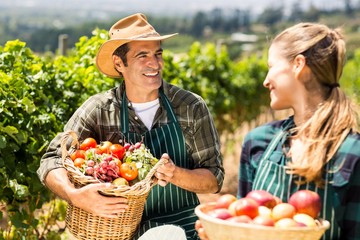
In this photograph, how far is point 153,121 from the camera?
3.45m

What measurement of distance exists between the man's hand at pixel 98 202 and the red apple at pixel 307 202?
3.01 feet

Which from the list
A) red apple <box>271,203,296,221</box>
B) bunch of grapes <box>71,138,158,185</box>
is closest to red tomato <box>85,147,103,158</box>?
bunch of grapes <box>71,138,158,185</box>

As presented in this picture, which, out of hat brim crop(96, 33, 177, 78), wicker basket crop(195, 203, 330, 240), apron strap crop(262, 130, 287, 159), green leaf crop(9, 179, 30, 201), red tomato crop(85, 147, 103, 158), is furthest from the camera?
green leaf crop(9, 179, 30, 201)

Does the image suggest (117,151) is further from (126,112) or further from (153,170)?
(126,112)

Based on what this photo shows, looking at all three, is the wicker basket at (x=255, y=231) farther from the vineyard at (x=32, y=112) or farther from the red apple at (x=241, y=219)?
the vineyard at (x=32, y=112)

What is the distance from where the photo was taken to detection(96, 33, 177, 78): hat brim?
3367 millimetres

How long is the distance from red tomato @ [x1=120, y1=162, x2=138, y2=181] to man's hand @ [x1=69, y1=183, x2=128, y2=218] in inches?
3.7

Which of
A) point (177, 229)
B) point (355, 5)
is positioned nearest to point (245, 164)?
point (177, 229)

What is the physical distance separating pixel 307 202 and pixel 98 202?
103 cm

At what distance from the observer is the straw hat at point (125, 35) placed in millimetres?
3389

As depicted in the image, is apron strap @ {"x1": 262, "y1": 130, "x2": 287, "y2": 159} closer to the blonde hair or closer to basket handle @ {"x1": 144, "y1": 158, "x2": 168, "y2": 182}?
the blonde hair

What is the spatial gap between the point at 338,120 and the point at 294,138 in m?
0.20

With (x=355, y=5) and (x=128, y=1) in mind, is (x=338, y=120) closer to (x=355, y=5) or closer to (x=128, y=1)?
(x=355, y=5)

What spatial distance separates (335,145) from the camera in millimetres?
2357
